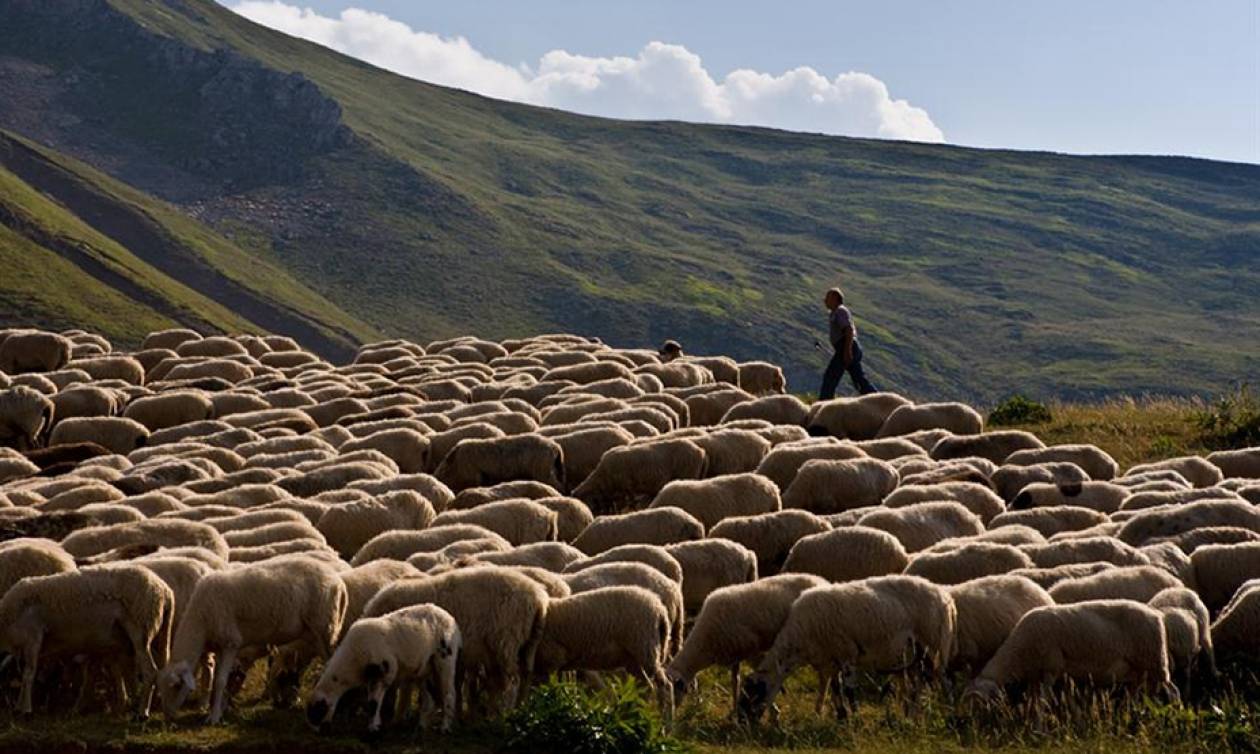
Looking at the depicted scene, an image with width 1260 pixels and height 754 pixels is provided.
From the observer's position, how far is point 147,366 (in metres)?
38.7

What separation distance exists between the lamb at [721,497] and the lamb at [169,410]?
12.4m

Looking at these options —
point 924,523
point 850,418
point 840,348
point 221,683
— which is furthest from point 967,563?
point 840,348

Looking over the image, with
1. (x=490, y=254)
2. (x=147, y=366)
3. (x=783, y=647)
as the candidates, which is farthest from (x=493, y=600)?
(x=490, y=254)

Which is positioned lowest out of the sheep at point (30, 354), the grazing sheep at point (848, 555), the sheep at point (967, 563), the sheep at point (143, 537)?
the sheep at point (30, 354)

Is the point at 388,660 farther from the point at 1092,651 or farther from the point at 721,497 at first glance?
the point at 721,497

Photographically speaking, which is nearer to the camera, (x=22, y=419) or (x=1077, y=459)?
(x=1077, y=459)

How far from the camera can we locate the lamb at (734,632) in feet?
47.5

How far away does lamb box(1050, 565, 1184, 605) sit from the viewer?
14.7m

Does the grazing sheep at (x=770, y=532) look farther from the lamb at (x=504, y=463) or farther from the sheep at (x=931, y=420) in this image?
the sheep at (x=931, y=420)

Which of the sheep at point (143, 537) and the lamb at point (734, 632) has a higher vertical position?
the lamb at point (734, 632)

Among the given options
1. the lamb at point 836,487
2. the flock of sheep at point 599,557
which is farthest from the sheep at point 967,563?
the lamb at point 836,487

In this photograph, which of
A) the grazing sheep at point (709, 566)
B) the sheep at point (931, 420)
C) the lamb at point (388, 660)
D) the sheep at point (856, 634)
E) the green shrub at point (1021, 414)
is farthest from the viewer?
the green shrub at point (1021, 414)

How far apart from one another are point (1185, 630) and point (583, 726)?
549cm

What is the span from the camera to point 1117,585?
14883 mm
